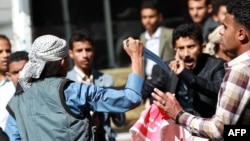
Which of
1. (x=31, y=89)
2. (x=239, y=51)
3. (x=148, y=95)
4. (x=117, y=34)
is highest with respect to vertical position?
(x=239, y=51)

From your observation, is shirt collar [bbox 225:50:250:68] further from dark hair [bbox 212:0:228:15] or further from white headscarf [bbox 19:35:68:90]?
dark hair [bbox 212:0:228:15]

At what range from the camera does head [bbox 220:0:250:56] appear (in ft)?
11.0

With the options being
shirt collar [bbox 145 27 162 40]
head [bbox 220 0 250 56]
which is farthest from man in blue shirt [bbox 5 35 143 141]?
shirt collar [bbox 145 27 162 40]

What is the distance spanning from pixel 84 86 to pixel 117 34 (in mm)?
6859

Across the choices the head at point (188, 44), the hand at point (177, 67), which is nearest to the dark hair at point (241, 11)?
the hand at point (177, 67)

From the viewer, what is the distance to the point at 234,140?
3.43m

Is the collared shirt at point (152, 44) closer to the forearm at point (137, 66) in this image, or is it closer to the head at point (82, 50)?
the head at point (82, 50)

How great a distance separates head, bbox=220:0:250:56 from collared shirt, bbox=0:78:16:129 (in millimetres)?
2170

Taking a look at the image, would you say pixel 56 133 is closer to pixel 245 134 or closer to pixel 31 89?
pixel 31 89

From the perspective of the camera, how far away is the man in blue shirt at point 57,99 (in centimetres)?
377

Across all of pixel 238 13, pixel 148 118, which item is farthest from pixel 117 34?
pixel 238 13

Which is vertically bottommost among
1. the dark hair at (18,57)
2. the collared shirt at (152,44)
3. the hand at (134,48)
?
the collared shirt at (152,44)

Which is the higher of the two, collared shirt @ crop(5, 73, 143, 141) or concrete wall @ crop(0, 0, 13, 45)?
collared shirt @ crop(5, 73, 143, 141)

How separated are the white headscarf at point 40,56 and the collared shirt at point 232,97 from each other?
1062 millimetres
